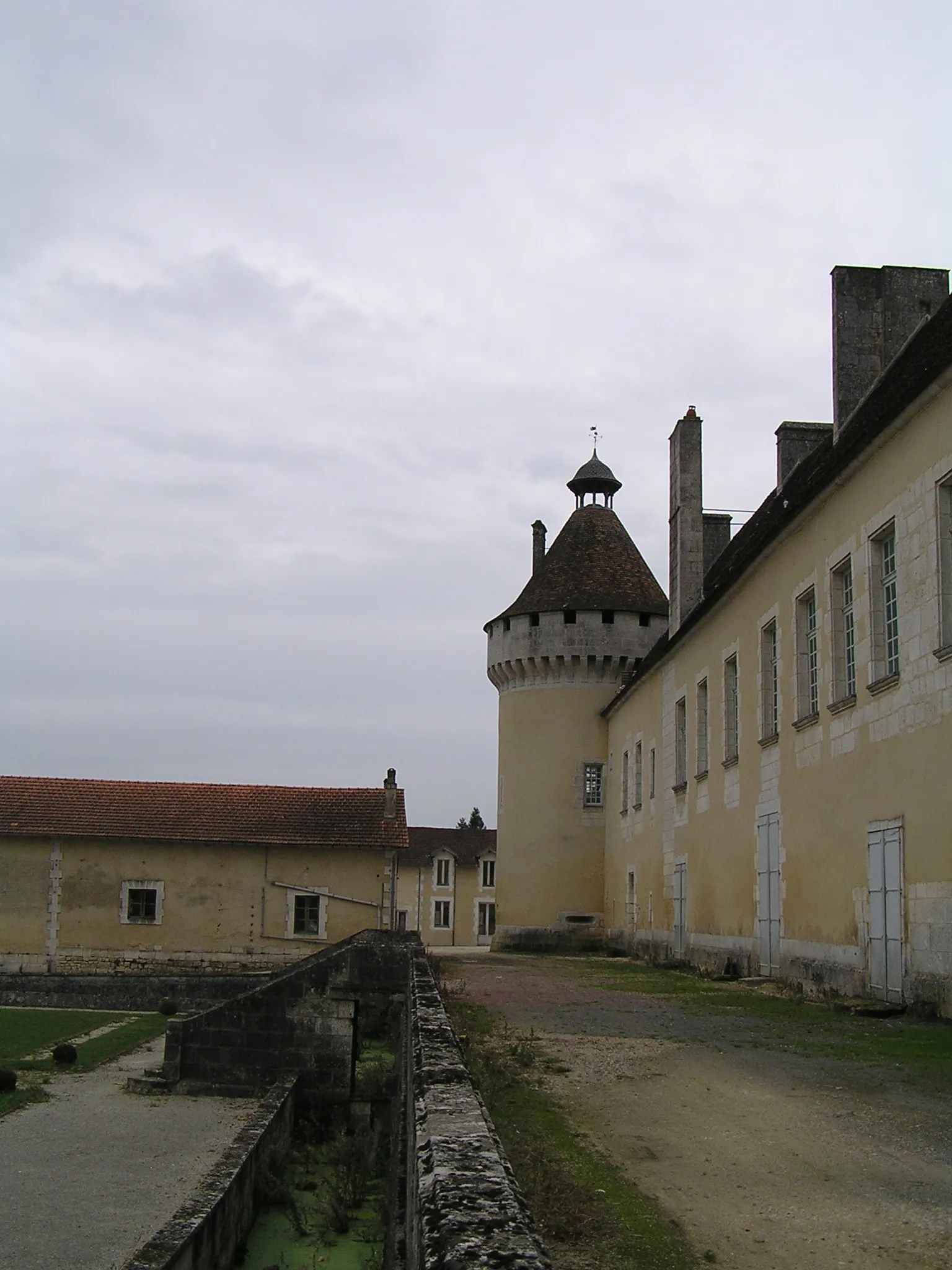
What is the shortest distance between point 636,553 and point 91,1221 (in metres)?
29.1

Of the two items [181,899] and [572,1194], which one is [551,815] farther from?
[572,1194]

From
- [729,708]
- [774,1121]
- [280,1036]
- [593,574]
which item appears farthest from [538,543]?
[774,1121]

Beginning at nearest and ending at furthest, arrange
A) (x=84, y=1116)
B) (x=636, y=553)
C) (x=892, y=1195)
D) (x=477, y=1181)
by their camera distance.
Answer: (x=477, y=1181), (x=892, y=1195), (x=84, y=1116), (x=636, y=553)

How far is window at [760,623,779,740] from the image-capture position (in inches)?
688

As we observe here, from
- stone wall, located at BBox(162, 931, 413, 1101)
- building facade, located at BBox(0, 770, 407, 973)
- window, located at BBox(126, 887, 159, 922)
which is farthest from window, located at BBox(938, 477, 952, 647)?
window, located at BBox(126, 887, 159, 922)

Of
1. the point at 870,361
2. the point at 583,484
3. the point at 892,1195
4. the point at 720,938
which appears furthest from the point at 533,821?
the point at 892,1195

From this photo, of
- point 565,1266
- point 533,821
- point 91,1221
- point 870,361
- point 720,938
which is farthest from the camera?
point 533,821

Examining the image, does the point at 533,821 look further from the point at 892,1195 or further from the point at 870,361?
the point at 892,1195

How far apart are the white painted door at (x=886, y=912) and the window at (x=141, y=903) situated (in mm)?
23226

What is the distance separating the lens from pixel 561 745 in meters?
33.6

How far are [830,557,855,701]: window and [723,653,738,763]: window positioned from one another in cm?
507

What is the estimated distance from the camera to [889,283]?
16391mm

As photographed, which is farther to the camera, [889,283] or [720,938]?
[720,938]

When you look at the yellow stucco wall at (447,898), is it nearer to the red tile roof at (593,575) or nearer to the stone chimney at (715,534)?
the red tile roof at (593,575)
